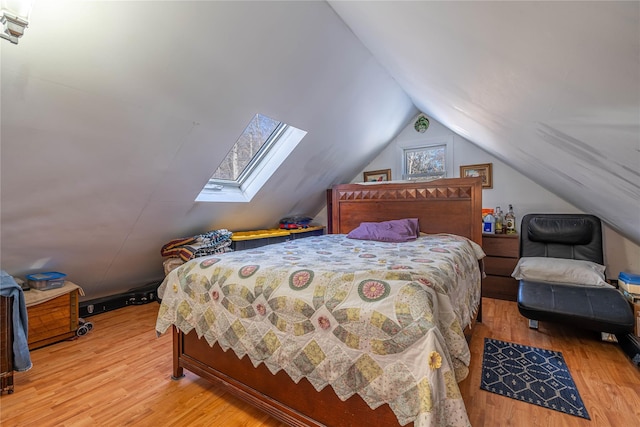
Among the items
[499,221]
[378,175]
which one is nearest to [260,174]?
[378,175]

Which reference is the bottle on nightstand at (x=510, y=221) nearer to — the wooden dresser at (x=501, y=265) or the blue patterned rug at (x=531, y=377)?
the wooden dresser at (x=501, y=265)

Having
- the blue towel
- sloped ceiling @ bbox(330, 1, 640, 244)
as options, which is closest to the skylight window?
sloped ceiling @ bbox(330, 1, 640, 244)

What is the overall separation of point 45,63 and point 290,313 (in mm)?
1709

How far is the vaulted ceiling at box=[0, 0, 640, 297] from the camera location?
0.83 metres

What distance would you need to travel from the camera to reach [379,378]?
1101mm

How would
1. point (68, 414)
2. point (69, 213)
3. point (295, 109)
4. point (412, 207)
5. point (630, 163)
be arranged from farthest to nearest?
point (412, 207), point (295, 109), point (69, 213), point (68, 414), point (630, 163)

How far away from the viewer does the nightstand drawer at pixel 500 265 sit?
335 cm

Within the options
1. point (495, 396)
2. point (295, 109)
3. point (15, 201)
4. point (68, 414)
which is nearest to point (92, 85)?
point (15, 201)

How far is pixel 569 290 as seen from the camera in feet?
7.92

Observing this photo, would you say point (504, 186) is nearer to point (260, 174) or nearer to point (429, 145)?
point (429, 145)

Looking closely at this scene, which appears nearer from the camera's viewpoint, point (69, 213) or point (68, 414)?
point (68, 414)

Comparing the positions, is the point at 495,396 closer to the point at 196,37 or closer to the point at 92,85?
the point at 196,37

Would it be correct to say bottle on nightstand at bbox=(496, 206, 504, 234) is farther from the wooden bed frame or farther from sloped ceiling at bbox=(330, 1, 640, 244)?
sloped ceiling at bbox=(330, 1, 640, 244)

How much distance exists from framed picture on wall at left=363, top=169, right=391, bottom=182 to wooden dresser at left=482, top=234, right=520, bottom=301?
1742 millimetres
